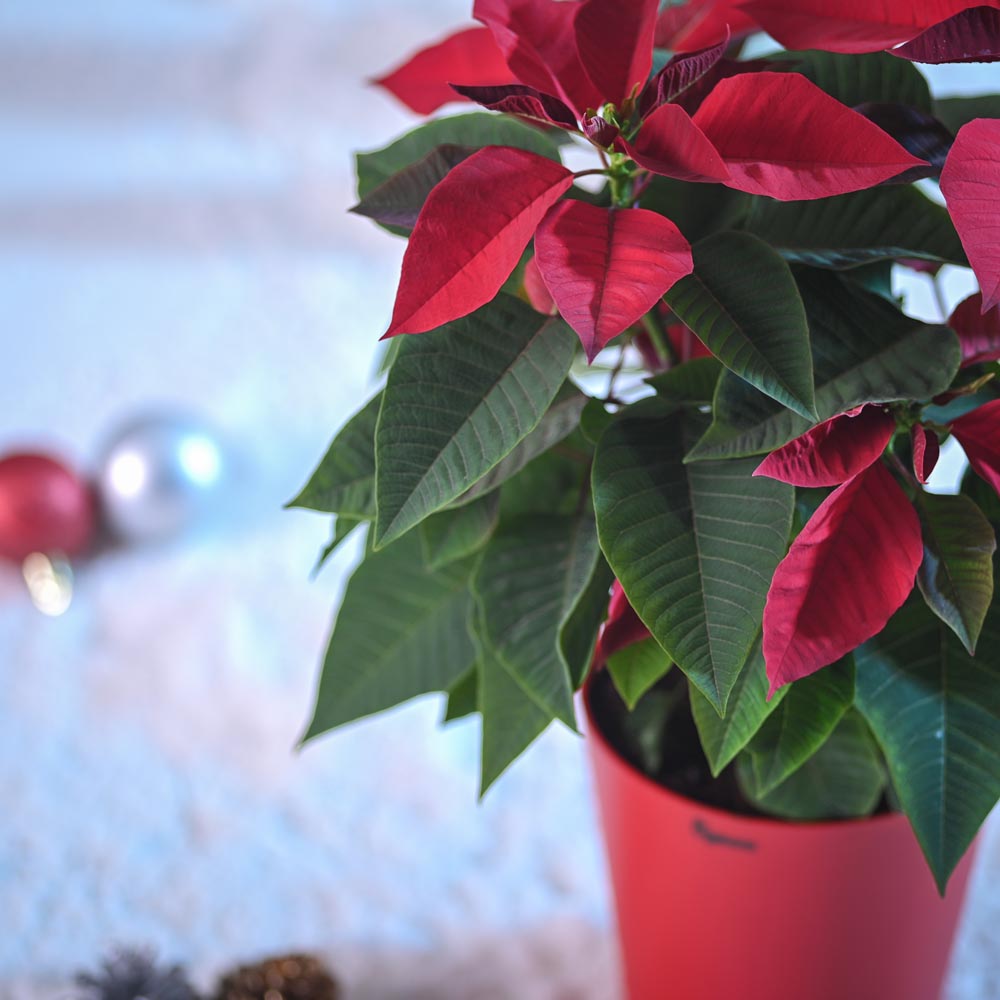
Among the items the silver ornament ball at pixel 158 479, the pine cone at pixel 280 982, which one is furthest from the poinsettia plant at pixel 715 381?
the silver ornament ball at pixel 158 479

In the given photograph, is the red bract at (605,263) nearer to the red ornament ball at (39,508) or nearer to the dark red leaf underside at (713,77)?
the dark red leaf underside at (713,77)

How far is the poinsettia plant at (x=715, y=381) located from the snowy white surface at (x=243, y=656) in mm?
423

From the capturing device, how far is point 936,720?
521mm

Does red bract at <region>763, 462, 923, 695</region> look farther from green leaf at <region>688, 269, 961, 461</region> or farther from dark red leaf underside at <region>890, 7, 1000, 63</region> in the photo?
dark red leaf underside at <region>890, 7, 1000, 63</region>

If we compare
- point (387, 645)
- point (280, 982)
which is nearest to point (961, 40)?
point (387, 645)

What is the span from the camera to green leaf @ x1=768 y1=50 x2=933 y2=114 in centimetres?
53

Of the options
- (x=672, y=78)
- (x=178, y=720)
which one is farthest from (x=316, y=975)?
(x=672, y=78)

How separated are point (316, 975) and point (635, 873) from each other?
23cm

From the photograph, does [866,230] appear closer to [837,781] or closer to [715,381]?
[715,381]

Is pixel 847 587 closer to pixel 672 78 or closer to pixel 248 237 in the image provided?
pixel 672 78

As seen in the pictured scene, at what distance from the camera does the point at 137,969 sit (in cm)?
78

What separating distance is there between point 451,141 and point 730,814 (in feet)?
1.17

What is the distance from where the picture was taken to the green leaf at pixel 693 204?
22.2 inches

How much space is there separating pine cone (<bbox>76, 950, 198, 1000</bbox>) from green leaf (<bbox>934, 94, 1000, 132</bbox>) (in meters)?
0.65
